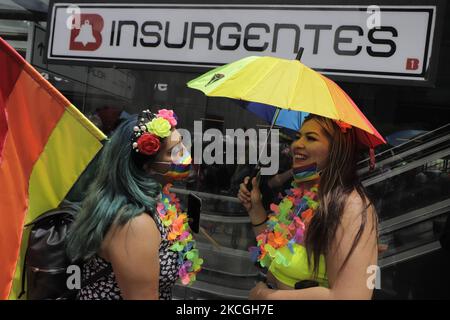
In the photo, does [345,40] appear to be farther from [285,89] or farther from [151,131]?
[151,131]

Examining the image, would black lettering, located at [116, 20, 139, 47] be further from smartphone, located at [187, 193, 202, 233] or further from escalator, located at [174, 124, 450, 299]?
escalator, located at [174, 124, 450, 299]

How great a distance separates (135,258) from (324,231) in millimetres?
713

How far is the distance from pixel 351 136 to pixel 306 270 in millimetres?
586

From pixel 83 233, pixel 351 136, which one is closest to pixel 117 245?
pixel 83 233

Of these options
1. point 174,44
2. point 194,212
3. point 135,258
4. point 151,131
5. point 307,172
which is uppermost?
point 174,44

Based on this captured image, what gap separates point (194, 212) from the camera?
2.24 m

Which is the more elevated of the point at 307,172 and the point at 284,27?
the point at 284,27

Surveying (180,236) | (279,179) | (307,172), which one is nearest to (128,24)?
(279,179)

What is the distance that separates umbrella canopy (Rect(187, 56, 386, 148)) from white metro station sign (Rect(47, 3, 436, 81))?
122cm

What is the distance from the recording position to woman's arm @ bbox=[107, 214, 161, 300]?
1.54 meters

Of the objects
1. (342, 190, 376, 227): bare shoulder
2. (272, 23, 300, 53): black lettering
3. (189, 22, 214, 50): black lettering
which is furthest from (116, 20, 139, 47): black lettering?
(342, 190, 376, 227): bare shoulder

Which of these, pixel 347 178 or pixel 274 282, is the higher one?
pixel 347 178

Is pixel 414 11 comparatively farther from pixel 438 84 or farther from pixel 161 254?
pixel 161 254
